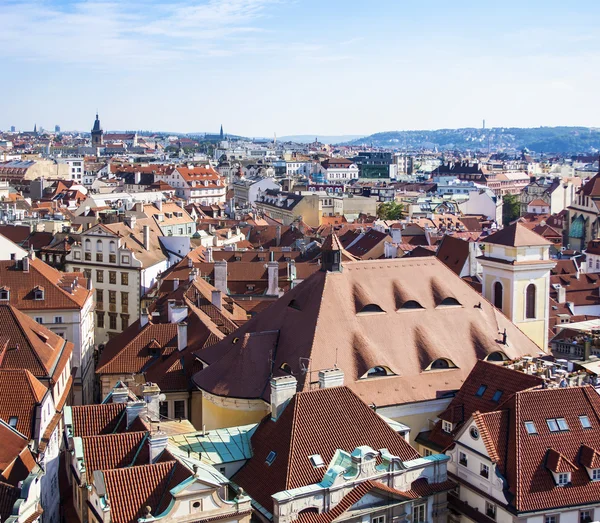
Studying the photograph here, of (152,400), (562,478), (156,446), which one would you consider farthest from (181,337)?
(562,478)

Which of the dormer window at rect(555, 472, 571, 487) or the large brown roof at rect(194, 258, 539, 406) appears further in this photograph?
the large brown roof at rect(194, 258, 539, 406)

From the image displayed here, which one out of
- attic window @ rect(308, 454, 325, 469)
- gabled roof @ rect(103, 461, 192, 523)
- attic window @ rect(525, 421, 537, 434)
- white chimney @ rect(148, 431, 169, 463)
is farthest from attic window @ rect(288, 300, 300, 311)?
gabled roof @ rect(103, 461, 192, 523)

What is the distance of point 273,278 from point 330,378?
34.2 m

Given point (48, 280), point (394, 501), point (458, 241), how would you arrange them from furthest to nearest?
point (458, 241)
point (48, 280)
point (394, 501)

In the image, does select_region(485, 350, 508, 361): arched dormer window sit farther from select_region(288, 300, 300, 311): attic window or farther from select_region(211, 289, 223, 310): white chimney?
select_region(211, 289, 223, 310): white chimney

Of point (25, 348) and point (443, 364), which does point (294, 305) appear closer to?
point (443, 364)

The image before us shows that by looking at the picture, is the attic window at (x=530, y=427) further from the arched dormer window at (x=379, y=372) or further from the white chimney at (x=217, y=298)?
the white chimney at (x=217, y=298)

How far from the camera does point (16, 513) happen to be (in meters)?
31.5

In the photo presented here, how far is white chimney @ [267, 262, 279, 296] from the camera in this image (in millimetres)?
70812

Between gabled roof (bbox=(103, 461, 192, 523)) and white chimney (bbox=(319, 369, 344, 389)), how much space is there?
8435 millimetres

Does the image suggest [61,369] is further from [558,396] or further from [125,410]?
[558,396]

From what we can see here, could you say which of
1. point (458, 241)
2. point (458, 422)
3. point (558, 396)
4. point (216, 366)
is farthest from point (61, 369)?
point (458, 241)

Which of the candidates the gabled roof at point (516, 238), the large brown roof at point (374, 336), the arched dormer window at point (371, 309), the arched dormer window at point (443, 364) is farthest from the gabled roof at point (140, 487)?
the gabled roof at point (516, 238)

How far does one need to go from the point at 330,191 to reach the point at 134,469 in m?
148
